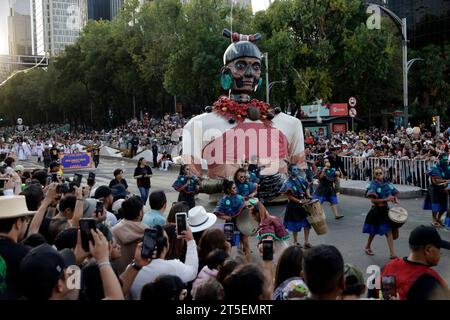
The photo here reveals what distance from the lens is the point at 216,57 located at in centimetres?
3734

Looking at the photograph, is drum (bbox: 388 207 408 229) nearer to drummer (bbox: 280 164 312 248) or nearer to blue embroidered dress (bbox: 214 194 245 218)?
drummer (bbox: 280 164 312 248)

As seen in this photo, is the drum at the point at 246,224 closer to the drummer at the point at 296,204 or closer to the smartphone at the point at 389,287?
the drummer at the point at 296,204

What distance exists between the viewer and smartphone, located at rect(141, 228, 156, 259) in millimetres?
4035

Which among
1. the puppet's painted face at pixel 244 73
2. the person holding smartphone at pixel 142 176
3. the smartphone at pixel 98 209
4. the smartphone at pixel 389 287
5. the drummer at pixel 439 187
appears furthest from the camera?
the puppet's painted face at pixel 244 73

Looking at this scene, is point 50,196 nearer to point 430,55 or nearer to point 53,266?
point 53,266

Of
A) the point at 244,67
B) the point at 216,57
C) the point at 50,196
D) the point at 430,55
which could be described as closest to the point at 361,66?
the point at 216,57

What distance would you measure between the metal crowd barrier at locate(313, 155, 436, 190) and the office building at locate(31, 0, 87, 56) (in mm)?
149343

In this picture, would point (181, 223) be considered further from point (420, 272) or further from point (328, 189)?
point (328, 189)

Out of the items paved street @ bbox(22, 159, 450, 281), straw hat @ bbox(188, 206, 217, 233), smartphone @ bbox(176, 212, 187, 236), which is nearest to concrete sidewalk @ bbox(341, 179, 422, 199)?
paved street @ bbox(22, 159, 450, 281)

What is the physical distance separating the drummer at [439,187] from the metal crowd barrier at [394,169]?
12.9ft

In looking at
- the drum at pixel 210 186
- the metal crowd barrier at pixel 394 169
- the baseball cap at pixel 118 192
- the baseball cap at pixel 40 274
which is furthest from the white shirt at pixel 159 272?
the metal crowd barrier at pixel 394 169

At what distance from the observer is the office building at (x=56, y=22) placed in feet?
524
